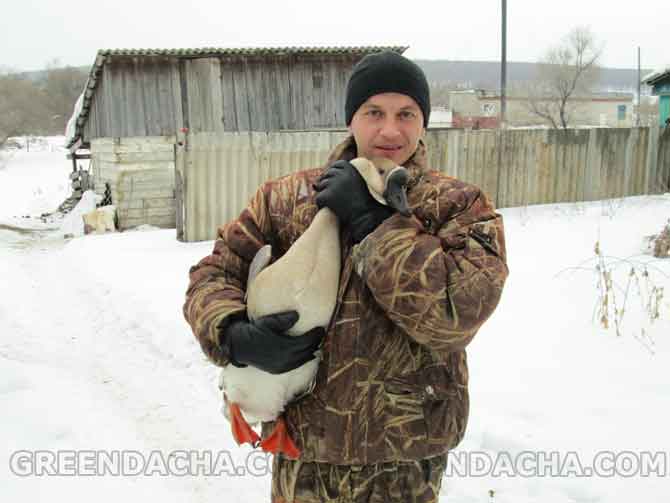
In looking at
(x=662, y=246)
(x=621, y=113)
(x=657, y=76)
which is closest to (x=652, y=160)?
(x=657, y=76)

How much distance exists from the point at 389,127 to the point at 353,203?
11.6 inches

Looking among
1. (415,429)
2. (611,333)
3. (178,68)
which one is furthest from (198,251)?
(415,429)

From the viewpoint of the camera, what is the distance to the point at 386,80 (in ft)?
5.98

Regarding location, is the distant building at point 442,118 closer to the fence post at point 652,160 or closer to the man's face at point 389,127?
the fence post at point 652,160

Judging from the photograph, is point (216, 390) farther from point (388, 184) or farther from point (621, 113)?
point (621, 113)

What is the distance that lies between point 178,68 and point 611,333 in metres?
11.3

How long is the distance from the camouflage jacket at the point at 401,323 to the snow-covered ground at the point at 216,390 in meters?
1.57

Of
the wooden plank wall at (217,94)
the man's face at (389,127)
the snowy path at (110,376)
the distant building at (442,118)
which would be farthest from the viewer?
the distant building at (442,118)

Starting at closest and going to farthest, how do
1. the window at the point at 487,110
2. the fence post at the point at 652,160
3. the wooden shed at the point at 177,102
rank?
the wooden shed at the point at 177,102, the fence post at the point at 652,160, the window at the point at 487,110

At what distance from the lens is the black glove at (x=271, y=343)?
63.4 inches

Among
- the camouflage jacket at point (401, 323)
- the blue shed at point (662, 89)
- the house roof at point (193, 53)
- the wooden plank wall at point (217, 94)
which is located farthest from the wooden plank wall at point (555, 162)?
the camouflage jacket at point (401, 323)

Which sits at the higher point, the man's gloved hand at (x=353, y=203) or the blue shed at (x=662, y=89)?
the blue shed at (x=662, y=89)

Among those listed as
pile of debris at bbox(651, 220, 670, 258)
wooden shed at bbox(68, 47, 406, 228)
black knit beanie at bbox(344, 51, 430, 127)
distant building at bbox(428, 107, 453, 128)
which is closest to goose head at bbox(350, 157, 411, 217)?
black knit beanie at bbox(344, 51, 430, 127)

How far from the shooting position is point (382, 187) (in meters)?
1.62
